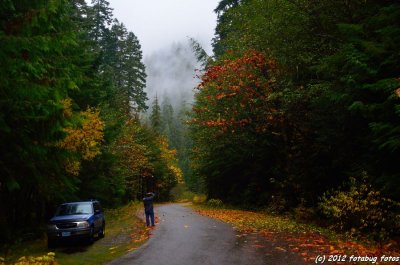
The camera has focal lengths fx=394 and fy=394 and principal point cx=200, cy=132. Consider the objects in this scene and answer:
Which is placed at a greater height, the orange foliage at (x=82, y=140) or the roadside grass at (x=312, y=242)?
the orange foliage at (x=82, y=140)

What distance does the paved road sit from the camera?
35.8ft

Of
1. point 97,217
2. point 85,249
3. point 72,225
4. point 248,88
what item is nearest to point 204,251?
point 85,249

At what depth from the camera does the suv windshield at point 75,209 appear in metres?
18.0

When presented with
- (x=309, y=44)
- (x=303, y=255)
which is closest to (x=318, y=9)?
(x=309, y=44)

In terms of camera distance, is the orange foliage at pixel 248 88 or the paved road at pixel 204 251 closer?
the paved road at pixel 204 251

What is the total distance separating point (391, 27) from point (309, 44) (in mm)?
6954

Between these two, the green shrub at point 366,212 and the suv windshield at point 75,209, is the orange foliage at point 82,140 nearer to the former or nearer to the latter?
the suv windshield at point 75,209

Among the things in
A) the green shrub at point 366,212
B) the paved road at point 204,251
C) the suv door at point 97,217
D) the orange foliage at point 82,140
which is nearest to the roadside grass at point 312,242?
the paved road at point 204,251

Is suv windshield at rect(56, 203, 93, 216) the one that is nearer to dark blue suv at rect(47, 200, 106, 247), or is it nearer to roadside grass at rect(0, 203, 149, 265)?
dark blue suv at rect(47, 200, 106, 247)

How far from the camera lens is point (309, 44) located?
62.5ft

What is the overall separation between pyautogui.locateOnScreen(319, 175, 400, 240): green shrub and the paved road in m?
3.34

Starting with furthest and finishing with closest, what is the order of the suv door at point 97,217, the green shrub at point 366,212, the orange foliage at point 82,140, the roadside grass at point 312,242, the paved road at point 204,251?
the orange foliage at point 82,140
the suv door at point 97,217
the green shrub at point 366,212
the paved road at point 204,251
the roadside grass at point 312,242

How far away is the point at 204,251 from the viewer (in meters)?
12.5

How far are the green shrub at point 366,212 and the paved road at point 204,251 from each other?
11.0ft
